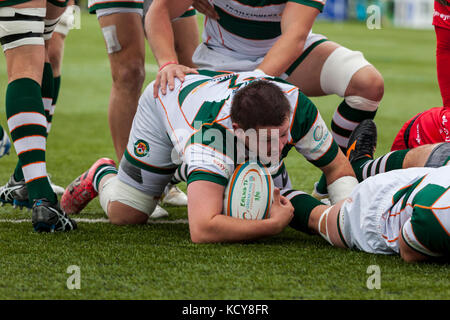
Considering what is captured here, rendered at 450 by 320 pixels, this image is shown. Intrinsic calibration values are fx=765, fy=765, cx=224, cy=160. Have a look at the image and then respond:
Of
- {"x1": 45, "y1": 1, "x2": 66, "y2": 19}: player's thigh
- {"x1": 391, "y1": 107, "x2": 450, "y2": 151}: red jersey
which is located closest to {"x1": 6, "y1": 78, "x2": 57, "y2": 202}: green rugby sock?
{"x1": 45, "y1": 1, "x2": 66, "y2": 19}: player's thigh

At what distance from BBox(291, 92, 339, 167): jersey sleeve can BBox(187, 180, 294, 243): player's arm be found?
41 centimetres

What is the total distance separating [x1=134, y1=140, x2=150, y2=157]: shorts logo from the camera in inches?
143

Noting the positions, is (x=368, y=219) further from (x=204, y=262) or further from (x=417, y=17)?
(x=417, y=17)

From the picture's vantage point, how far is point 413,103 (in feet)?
31.6

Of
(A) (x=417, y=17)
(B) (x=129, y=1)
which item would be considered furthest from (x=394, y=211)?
(A) (x=417, y=17)

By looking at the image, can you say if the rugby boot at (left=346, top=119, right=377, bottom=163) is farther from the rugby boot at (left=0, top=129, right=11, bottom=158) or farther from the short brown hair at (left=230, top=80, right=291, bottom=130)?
the rugby boot at (left=0, top=129, right=11, bottom=158)

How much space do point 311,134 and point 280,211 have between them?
0.39 meters

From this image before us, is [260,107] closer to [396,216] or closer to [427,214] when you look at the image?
[396,216]

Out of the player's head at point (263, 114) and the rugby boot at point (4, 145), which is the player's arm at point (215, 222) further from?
the rugby boot at point (4, 145)

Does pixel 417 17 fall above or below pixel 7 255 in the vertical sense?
below

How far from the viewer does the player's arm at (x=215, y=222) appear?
3.07 meters

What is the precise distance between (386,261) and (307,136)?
734mm

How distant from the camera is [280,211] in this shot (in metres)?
3.19

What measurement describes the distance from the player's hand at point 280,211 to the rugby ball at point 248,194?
3 cm
